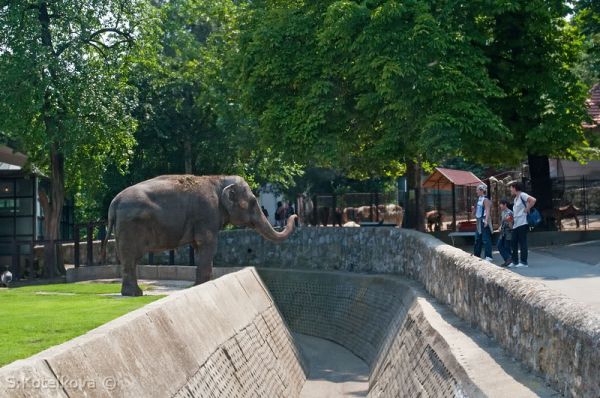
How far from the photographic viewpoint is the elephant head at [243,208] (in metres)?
22.7

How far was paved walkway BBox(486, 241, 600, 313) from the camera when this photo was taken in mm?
16609

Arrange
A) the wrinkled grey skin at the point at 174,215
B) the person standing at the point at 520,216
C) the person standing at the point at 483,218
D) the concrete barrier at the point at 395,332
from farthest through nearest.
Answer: the person standing at the point at 483,218
the person standing at the point at 520,216
the wrinkled grey skin at the point at 174,215
the concrete barrier at the point at 395,332

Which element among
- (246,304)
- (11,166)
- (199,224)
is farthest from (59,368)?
(11,166)

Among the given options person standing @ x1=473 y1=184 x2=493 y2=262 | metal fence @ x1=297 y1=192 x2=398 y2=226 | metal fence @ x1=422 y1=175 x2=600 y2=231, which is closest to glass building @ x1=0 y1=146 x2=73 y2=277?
metal fence @ x1=297 y1=192 x2=398 y2=226

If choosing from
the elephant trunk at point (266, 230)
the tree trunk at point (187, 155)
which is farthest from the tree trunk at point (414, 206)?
the tree trunk at point (187, 155)

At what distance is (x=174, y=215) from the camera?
70.2 ft

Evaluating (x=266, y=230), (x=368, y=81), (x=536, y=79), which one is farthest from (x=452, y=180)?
(x=266, y=230)

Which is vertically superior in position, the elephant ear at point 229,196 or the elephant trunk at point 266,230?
the elephant ear at point 229,196

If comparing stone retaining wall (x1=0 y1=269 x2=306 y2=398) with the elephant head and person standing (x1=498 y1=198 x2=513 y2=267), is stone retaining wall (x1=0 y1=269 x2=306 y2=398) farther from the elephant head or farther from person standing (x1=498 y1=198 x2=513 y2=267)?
person standing (x1=498 y1=198 x2=513 y2=267)

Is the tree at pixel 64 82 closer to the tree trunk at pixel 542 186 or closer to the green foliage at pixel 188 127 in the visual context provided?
the green foliage at pixel 188 127

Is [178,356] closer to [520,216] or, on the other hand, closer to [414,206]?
[520,216]

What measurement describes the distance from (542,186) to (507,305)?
24390 millimetres

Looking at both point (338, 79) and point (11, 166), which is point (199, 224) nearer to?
point (338, 79)

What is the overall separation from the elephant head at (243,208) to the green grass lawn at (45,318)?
247 inches
